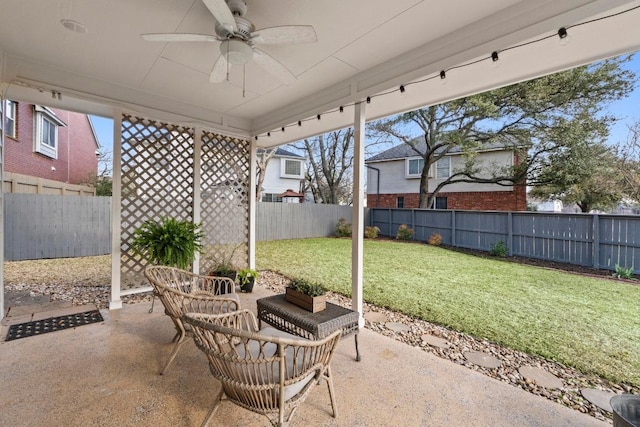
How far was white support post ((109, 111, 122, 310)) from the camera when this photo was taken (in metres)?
3.74

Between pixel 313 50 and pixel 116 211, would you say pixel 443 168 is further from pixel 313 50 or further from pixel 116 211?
pixel 116 211

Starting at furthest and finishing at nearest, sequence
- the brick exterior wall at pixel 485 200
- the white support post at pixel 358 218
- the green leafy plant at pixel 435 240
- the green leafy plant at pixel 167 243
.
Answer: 1. the brick exterior wall at pixel 485 200
2. the green leafy plant at pixel 435 240
3. the green leafy plant at pixel 167 243
4. the white support post at pixel 358 218

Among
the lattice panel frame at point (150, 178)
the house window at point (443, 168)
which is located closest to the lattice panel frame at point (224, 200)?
the lattice panel frame at point (150, 178)

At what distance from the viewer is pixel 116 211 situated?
3.75 metres

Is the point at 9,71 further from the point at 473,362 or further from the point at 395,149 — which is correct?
the point at 395,149

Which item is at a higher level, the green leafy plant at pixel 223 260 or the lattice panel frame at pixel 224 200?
the lattice panel frame at pixel 224 200

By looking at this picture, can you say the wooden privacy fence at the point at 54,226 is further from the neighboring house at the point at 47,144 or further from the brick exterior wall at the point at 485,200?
the brick exterior wall at the point at 485,200

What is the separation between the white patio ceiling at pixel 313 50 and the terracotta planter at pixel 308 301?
2.24 m

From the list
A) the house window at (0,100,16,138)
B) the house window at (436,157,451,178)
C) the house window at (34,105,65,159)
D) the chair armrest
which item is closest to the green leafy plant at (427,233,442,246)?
the house window at (436,157,451,178)

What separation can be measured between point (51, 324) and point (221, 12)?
12.4 feet

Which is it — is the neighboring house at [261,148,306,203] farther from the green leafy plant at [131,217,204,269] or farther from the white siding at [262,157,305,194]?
the green leafy plant at [131,217,204,269]

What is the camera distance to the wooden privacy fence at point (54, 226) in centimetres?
613

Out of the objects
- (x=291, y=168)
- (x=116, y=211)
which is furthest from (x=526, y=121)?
(x=291, y=168)

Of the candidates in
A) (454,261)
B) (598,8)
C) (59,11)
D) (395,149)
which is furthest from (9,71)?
(395,149)
